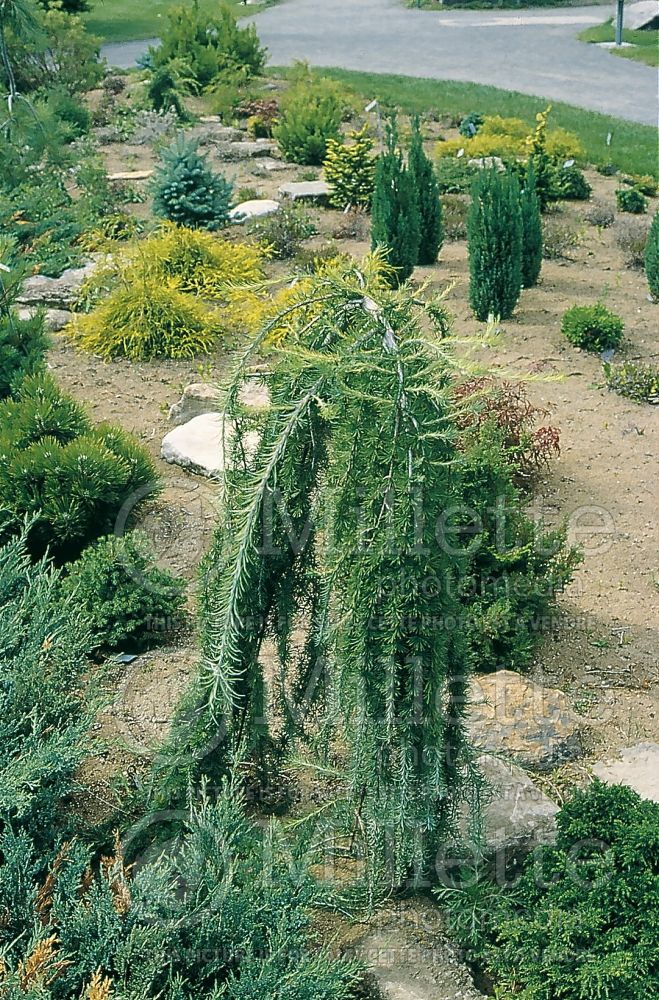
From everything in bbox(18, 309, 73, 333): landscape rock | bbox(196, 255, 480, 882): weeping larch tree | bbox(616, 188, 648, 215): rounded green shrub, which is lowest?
bbox(18, 309, 73, 333): landscape rock

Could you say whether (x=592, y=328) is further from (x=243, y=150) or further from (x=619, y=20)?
(x=619, y=20)

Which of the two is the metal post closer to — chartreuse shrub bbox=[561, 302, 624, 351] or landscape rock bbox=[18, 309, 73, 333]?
chartreuse shrub bbox=[561, 302, 624, 351]

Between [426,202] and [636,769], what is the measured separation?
585 centimetres

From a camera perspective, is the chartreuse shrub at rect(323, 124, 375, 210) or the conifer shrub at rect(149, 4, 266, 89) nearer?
the chartreuse shrub at rect(323, 124, 375, 210)

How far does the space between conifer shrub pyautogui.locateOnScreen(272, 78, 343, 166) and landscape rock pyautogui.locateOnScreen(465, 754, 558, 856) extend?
9380 millimetres

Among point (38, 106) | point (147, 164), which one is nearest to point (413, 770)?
point (38, 106)

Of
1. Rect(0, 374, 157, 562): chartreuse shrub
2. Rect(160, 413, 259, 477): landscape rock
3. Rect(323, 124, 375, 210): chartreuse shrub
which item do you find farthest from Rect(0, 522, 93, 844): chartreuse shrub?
Rect(323, 124, 375, 210): chartreuse shrub

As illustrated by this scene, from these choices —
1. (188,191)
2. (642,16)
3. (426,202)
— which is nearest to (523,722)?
(426,202)

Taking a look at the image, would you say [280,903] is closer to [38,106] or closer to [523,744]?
[523,744]

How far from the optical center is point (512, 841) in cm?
358

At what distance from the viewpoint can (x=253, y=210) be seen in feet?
33.7

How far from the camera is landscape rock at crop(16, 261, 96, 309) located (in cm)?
Result: 845

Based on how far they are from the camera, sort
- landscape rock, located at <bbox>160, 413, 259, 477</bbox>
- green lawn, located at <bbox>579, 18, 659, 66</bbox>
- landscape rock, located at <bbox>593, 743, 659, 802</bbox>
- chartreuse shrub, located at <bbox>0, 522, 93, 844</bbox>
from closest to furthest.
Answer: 1. chartreuse shrub, located at <bbox>0, 522, 93, 844</bbox>
2. landscape rock, located at <bbox>593, 743, 659, 802</bbox>
3. landscape rock, located at <bbox>160, 413, 259, 477</bbox>
4. green lawn, located at <bbox>579, 18, 659, 66</bbox>

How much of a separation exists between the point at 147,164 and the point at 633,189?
5.27m
